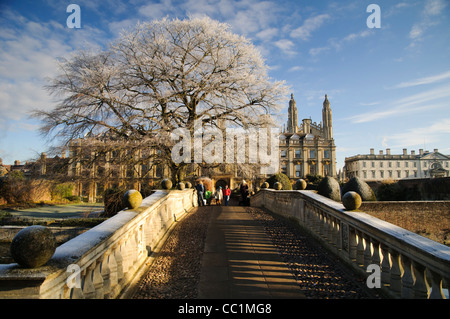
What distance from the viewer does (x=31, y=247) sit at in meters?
2.42

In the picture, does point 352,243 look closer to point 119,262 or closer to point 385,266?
point 385,266

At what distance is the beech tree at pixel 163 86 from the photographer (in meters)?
13.5

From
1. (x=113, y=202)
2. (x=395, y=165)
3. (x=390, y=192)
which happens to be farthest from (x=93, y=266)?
(x=395, y=165)

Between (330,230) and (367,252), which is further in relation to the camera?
(330,230)

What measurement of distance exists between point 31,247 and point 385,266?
4190 mm

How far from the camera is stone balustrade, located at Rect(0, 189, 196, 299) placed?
233 centimetres

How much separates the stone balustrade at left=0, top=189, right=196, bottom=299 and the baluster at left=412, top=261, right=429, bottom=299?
363 centimetres

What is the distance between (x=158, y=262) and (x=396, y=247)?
3962 millimetres

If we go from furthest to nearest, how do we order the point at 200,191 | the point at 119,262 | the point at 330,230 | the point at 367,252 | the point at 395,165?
the point at 395,165 → the point at 200,191 → the point at 330,230 → the point at 367,252 → the point at 119,262

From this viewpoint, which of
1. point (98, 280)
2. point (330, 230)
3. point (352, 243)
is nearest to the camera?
point (98, 280)

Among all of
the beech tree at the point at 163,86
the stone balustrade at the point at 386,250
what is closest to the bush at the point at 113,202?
the beech tree at the point at 163,86

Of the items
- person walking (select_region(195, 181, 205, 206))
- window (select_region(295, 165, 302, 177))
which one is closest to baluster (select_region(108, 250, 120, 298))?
person walking (select_region(195, 181, 205, 206))
